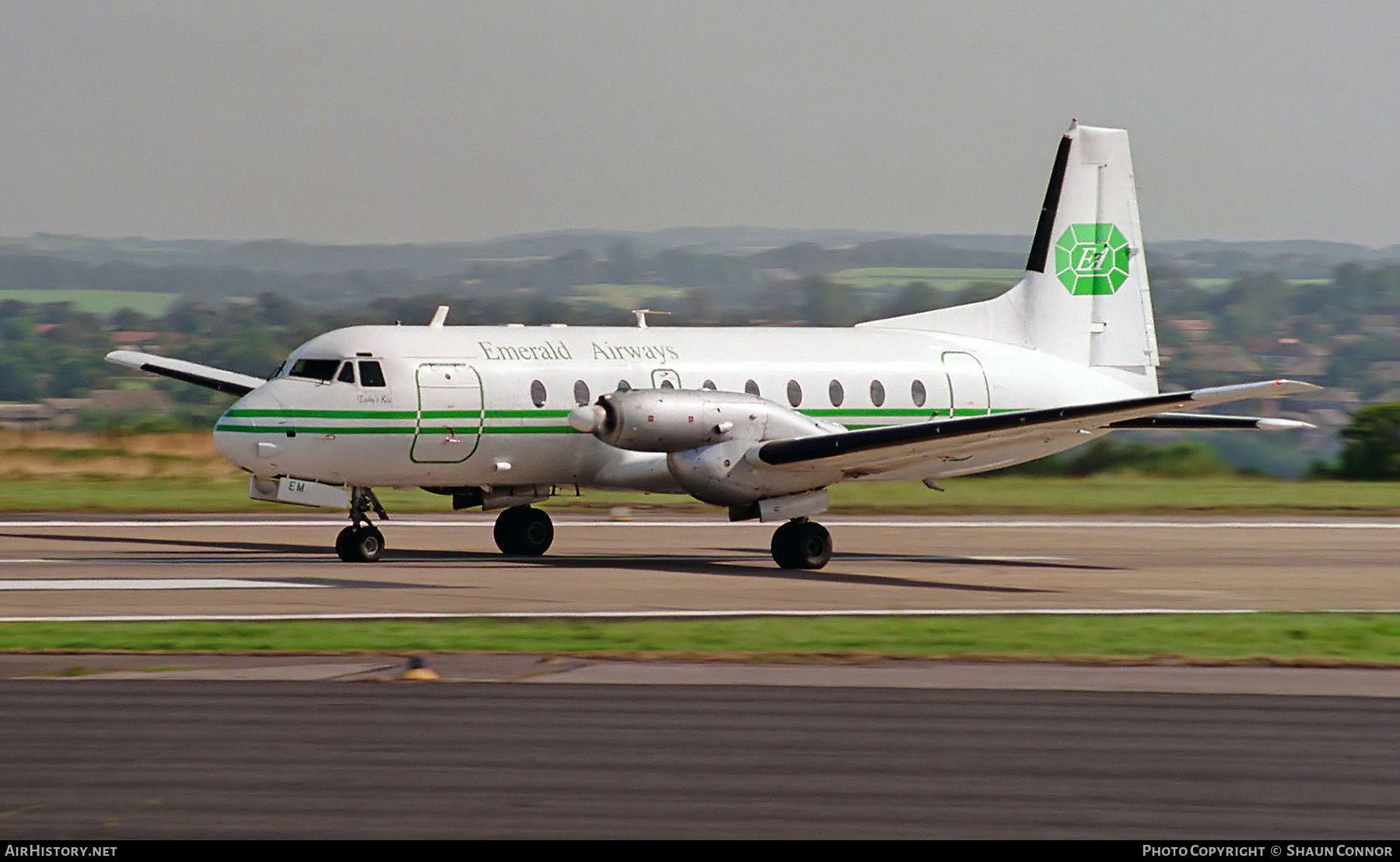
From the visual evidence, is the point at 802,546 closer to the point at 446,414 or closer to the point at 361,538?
the point at 446,414

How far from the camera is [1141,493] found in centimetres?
4431

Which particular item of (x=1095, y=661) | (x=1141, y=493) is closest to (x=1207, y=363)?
(x=1141, y=493)

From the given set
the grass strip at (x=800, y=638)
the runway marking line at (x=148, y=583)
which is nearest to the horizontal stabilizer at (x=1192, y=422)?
the grass strip at (x=800, y=638)

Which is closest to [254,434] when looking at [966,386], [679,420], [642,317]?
[679,420]

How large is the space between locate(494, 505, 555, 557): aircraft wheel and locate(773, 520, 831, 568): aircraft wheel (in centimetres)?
403

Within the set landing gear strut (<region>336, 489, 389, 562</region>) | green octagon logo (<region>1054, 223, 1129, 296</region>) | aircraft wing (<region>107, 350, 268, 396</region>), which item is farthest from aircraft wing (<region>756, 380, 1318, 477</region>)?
aircraft wing (<region>107, 350, 268, 396</region>)

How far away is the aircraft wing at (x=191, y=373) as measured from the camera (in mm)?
31219

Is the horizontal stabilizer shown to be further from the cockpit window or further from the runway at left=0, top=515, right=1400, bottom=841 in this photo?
the cockpit window

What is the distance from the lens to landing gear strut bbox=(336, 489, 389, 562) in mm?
25641

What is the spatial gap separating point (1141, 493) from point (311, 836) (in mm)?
37731

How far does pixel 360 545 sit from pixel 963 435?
29.1 ft

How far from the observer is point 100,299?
141m

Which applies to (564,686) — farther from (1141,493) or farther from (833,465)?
(1141,493)

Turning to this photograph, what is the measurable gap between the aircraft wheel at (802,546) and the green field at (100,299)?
4471 inches
